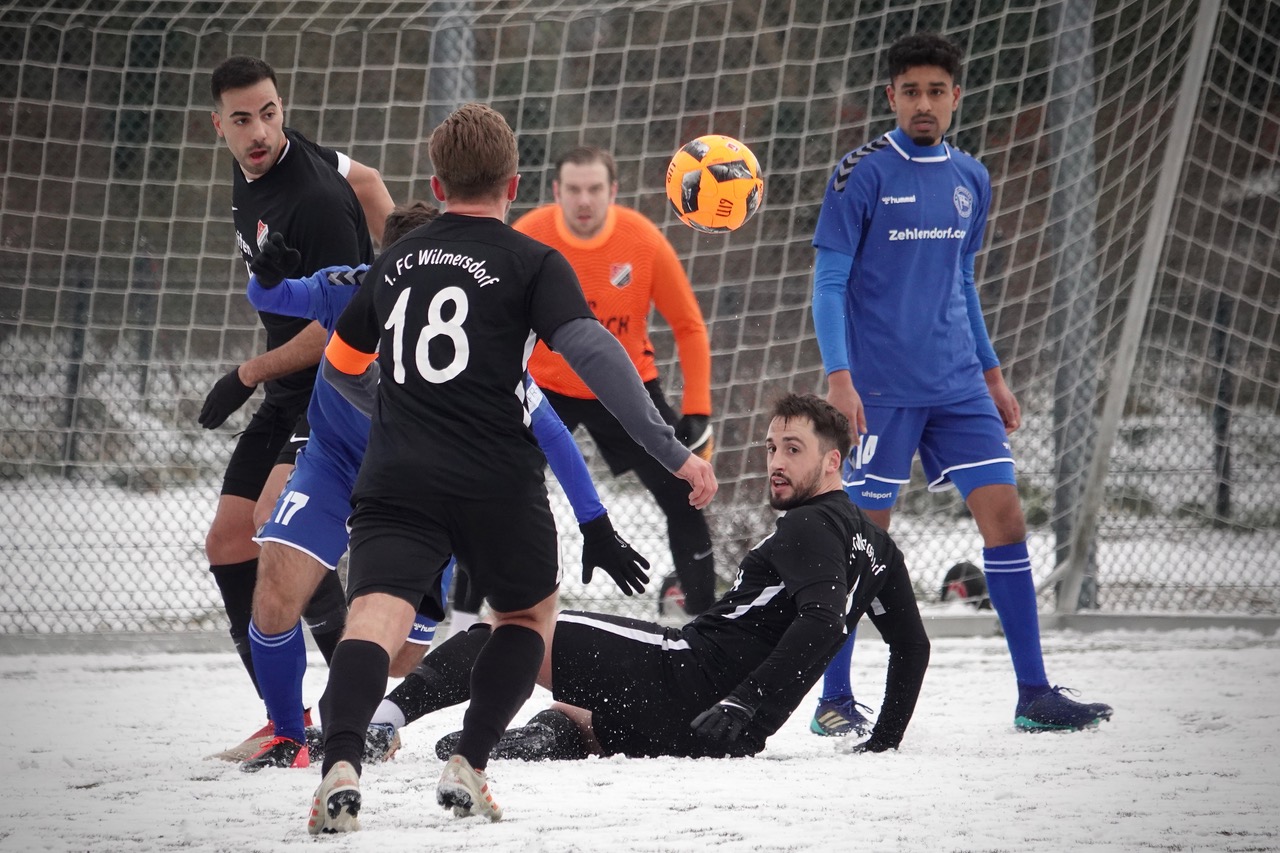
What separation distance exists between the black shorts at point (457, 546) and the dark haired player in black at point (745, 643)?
591 mm

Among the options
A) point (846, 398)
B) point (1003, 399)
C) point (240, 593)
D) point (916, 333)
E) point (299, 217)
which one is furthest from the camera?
point (1003, 399)

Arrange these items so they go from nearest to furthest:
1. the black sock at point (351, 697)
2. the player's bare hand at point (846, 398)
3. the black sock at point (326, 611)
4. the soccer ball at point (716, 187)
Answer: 1. the black sock at point (351, 697)
2. the black sock at point (326, 611)
3. the player's bare hand at point (846, 398)
4. the soccer ball at point (716, 187)

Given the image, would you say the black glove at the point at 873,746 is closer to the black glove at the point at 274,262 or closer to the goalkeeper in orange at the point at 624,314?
the goalkeeper in orange at the point at 624,314

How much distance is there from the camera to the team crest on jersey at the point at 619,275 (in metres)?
4.88

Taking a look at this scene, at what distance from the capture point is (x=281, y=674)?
3428 millimetres

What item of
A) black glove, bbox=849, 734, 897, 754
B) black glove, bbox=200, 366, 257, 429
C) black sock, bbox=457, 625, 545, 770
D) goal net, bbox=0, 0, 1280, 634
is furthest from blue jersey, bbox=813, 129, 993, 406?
goal net, bbox=0, 0, 1280, 634

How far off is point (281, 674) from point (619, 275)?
205 cm

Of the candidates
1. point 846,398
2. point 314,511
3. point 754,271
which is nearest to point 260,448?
point 314,511

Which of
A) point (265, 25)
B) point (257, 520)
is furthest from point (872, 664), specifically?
point (265, 25)

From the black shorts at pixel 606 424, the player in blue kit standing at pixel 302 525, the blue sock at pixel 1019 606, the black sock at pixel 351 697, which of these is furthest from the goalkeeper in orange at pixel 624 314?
→ the black sock at pixel 351 697

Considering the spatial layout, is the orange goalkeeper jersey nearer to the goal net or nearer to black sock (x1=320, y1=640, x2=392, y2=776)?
the goal net

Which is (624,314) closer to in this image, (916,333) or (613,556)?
(916,333)

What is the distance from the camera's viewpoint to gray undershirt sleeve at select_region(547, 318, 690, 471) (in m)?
2.68

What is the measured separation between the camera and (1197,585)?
6.21 metres
